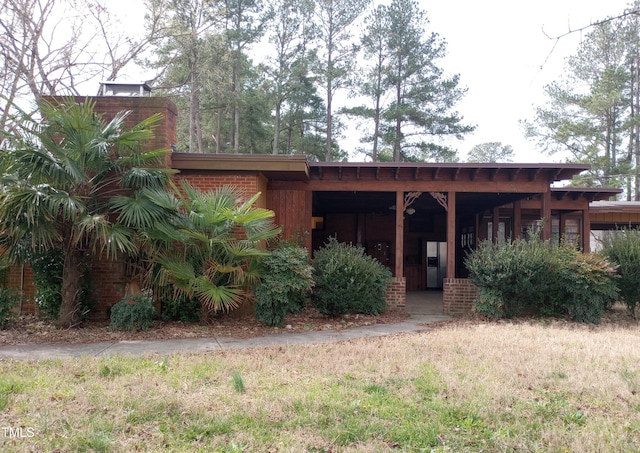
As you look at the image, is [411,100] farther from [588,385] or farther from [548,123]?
[588,385]

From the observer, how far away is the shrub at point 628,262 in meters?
10.5

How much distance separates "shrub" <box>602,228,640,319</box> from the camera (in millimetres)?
10539

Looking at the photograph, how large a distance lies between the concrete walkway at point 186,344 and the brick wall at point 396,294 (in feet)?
5.79

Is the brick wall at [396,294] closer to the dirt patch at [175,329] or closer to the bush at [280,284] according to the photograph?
the dirt patch at [175,329]

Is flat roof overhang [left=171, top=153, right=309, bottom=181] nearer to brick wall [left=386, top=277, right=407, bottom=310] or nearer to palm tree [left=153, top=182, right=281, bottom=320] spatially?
palm tree [left=153, top=182, right=281, bottom=320]

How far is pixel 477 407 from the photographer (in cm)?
463

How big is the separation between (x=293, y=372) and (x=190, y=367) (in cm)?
125

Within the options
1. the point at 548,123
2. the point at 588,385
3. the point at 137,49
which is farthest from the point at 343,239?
the point at 548,123

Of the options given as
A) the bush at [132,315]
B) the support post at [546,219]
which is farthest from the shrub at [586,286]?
the bush at [132,315]

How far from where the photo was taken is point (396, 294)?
11570 millimetres

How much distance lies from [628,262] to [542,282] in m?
2.13

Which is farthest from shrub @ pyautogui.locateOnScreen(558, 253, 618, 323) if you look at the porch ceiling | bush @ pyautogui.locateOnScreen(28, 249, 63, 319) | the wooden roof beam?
bush @ pyautogui.locateOnScreen(28, 249, 63, 319)

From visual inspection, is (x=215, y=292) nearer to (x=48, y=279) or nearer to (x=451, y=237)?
(x=48, y=279)

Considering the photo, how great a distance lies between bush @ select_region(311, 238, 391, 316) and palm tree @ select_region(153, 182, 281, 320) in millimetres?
1562
